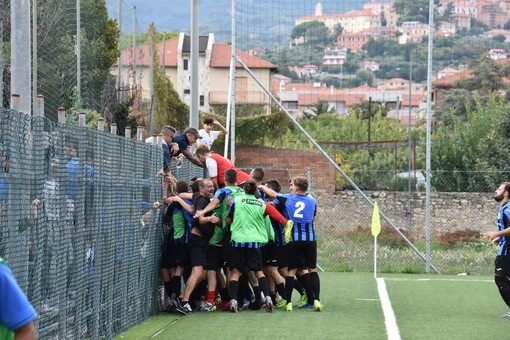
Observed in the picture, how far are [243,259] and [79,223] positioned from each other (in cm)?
494

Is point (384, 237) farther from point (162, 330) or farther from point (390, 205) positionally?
point (162, 330)

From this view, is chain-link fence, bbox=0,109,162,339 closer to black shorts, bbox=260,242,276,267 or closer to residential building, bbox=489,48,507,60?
black shorts, bbox=260,242,276,267

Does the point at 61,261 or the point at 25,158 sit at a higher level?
the point at 25,158

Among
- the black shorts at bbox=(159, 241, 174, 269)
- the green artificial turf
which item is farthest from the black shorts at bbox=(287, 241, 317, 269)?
the black shorts at bbox=(159, 241, 174, 269)

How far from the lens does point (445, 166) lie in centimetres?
4059

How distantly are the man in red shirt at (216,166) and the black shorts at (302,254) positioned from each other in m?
1.27

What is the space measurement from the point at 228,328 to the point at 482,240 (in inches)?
656

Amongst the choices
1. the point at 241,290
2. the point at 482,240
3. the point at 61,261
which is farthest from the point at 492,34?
the point at 61,261

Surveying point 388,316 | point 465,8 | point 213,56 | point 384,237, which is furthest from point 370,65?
point 388,316

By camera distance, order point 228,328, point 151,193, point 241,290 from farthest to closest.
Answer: point 241,290 → point 151,193 → point 228,328

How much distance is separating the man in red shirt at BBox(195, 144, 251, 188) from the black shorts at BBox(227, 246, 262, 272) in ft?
4.26

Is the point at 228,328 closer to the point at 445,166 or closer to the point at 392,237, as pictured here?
the point at 392,237

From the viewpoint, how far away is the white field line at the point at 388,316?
12922 millimetres

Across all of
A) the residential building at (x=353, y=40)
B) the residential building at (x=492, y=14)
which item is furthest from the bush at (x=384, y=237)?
the residential building at (x=492, y=14)
